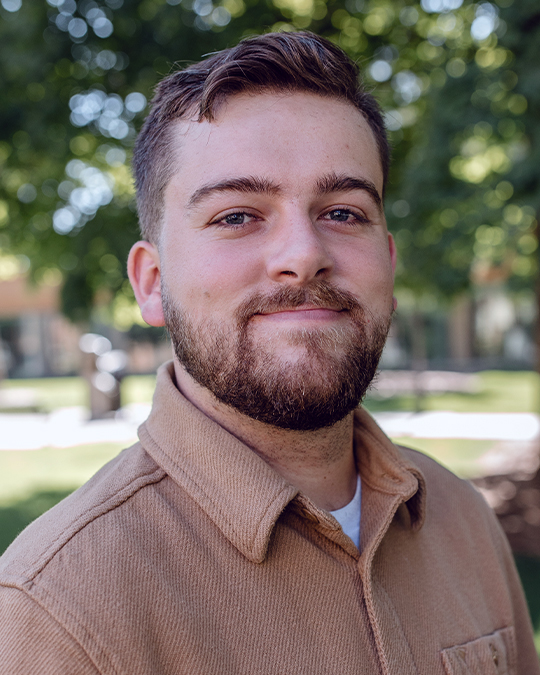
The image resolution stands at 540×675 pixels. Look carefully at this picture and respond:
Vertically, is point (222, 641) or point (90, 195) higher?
point (90, 195)

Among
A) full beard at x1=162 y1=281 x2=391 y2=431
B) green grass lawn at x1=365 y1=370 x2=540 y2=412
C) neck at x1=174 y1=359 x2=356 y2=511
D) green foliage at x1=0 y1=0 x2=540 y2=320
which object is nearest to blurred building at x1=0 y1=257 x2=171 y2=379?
green grass lawn at x1=365 y1=370 x2=540 y2=412

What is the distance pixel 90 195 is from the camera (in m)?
6.87

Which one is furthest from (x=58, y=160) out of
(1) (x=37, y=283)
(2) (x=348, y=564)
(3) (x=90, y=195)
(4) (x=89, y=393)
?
(4) (x=89, y=393)

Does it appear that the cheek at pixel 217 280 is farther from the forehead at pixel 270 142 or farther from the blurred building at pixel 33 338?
the blurred building at pixel 33 338

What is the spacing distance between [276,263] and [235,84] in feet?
1.66

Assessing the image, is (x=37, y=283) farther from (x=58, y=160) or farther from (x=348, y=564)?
(x=348, y=564)

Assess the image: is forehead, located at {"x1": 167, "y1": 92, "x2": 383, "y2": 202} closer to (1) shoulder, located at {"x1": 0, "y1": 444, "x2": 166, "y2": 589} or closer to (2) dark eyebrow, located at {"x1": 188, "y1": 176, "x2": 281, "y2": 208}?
(2) dark eyebrow, located at {"x1": 188, "y1": 176, "x2": 281, "y2": 208}

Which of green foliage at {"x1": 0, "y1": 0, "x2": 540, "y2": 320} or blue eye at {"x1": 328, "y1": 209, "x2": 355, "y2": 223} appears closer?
blue eye at {"x1": 328, "y1": 209, "x2": 355, "y2": 223}

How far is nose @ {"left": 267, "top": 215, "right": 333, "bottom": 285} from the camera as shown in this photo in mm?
1479

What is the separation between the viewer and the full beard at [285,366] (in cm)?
149

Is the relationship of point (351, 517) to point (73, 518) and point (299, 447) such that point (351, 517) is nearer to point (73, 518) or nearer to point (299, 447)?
point (299, 447)

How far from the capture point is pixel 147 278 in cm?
182

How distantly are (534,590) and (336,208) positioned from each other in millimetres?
4565

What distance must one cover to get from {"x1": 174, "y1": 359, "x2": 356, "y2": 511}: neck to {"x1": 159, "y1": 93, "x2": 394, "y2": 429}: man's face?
72 mm
